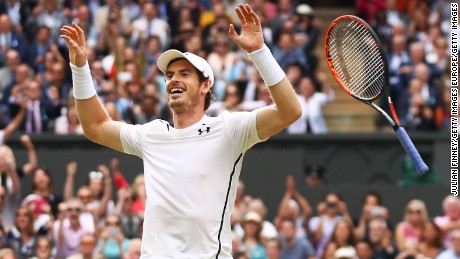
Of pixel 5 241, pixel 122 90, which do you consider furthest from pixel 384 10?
pixel 5 241

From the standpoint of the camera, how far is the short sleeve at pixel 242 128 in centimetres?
673

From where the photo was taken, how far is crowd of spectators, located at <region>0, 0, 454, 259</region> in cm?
1317

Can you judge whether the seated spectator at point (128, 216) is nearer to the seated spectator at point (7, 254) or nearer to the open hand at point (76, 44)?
the seated spectator at point (7, 254)

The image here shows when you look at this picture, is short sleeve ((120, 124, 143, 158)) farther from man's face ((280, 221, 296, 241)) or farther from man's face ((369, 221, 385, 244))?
man's face ((369, 221, 385, 244))

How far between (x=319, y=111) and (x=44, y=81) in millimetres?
3401

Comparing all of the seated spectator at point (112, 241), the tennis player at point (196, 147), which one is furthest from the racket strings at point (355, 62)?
the seated spectator at point (112, 241)

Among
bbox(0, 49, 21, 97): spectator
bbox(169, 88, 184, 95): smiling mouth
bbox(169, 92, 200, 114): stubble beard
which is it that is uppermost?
bbox(169, 88, 184, 95): smiling mouth

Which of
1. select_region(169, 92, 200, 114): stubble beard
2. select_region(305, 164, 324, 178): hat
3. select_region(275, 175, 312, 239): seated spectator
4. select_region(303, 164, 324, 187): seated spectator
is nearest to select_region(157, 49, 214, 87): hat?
select_region(169, 92, 200, 114): stubble beard

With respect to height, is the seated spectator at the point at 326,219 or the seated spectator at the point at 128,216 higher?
the seated spectator at the point at 128,216

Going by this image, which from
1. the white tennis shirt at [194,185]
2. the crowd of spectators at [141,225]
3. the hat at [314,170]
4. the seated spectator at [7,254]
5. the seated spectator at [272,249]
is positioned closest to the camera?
the white tennis shirt at [194,185]

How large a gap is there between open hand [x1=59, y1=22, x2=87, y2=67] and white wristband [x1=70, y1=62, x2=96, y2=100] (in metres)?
0.03

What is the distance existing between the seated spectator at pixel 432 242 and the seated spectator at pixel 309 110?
3.13 m

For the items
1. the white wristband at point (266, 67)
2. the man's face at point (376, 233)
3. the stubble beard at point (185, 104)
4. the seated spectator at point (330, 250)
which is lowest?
the seated spectator at point (330, 250)

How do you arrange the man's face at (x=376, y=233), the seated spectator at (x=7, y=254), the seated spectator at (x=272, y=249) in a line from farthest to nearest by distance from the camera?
the man's face at (x=376, y=233)
the seated spectator at (x=272, y=249)
the seated spectator at (x=7, y=254)
